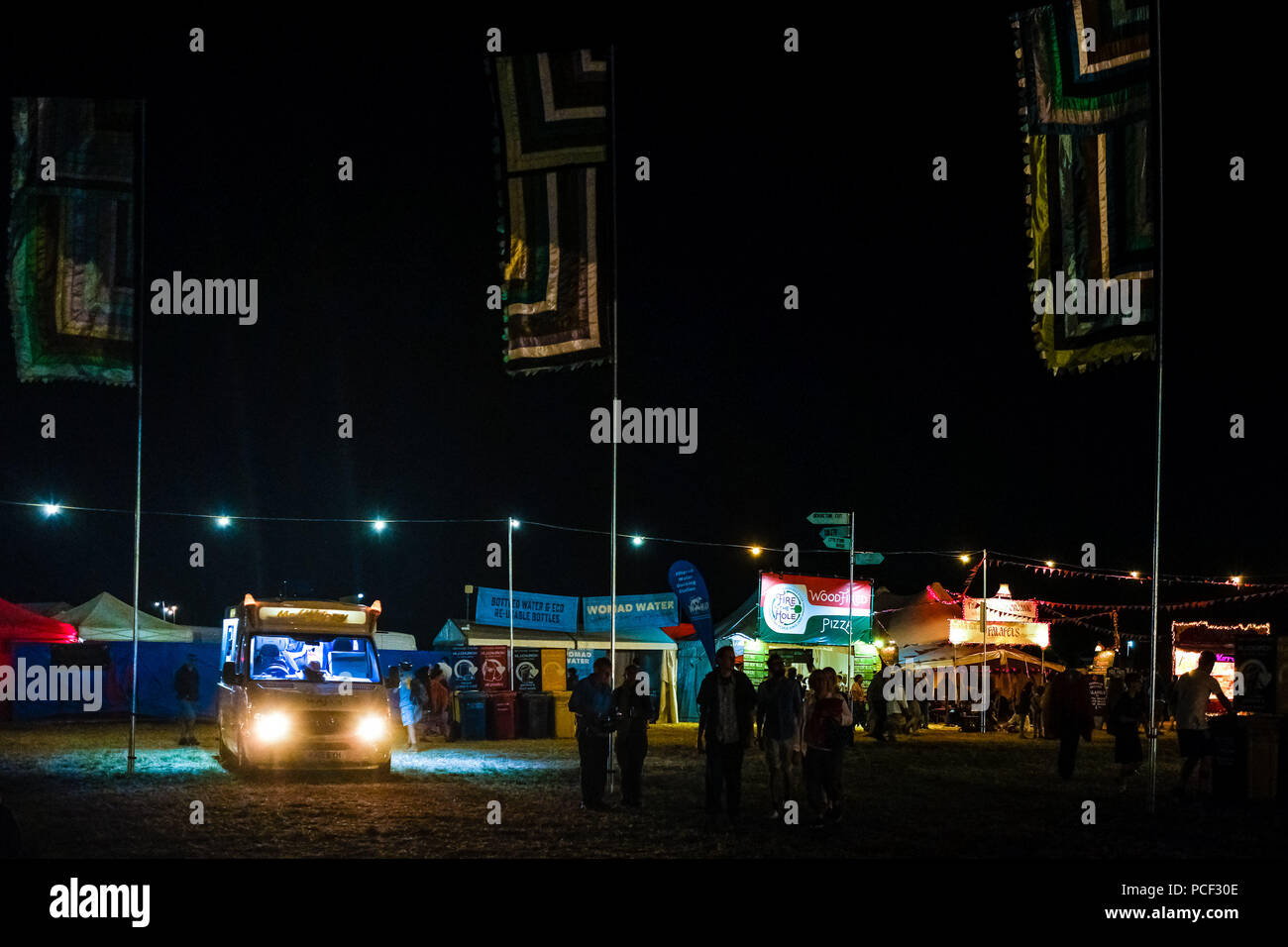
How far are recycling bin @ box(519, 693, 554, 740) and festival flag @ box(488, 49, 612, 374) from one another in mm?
14040

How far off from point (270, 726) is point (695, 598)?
15.8 meters

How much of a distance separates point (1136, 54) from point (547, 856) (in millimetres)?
10061

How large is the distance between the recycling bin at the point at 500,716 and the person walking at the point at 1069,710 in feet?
40.3

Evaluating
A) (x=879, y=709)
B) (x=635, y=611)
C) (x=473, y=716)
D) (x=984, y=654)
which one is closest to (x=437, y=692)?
(x=473, y=716)

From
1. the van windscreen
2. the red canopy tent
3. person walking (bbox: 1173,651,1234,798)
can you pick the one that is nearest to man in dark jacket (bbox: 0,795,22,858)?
the van windscreen

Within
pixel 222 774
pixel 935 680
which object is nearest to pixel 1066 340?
pixel 222 774

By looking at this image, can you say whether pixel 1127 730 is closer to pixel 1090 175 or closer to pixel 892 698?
pixel 1090 175

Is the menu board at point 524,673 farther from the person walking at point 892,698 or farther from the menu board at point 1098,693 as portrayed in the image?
the menu board at point 1098,693

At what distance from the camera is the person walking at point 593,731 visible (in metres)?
14.4

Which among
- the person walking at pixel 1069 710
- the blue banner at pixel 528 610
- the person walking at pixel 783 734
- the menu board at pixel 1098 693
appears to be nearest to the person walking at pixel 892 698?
the blue banner at pixel 528 610

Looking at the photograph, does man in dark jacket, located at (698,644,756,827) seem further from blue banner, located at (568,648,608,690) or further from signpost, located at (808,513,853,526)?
blue banner, located at (568,648,608,690)

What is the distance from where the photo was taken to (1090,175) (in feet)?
46.1

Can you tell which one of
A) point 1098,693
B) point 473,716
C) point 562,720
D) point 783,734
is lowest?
point 1098,693
